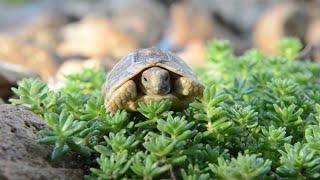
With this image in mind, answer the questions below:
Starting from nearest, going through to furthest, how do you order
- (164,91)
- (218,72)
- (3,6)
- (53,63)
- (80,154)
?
(80,154) < (164,91) < (218,72) < (53,63) < (3,6)

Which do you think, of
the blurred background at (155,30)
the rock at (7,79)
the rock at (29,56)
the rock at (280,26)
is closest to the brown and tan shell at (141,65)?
the rock at (7,79)

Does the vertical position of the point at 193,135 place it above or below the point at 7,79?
below

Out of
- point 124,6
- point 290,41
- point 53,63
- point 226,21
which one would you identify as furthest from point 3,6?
point 290,41

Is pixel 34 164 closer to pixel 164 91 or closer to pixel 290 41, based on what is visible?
pixel 164 91

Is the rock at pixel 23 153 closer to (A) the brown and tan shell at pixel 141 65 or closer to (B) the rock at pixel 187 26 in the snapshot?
(A) the brown and tan shell at pixel 141 65

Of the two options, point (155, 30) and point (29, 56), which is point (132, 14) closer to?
point (155, 30)

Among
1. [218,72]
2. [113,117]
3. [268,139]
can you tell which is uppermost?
[218,72]

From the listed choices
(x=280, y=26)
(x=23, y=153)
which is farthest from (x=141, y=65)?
(x=280, y=26)
